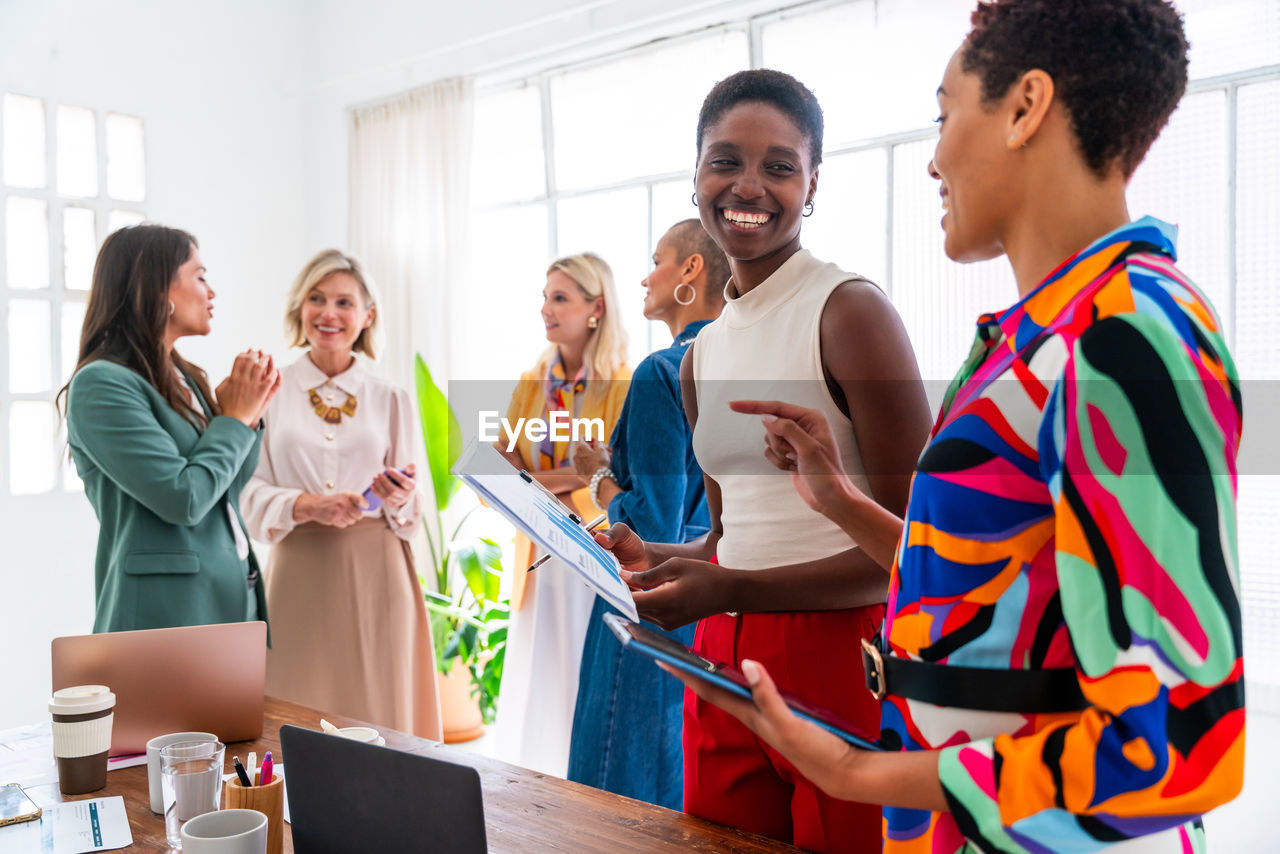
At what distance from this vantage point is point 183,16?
477 centimetres

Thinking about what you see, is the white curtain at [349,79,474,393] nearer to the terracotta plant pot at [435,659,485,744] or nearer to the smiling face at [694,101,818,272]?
the terracotta plant pot at [435,659,485,744]

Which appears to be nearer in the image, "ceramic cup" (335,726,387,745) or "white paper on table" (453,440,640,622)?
"white paper on table" (453,440,640,622)

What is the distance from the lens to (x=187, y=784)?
3.82 ft

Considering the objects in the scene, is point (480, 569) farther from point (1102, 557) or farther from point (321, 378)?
point (1102, 557)

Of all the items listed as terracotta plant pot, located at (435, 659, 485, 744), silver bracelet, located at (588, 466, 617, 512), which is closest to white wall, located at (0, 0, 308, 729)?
terracotta plant pot, located at (435, 659, 485, 744)

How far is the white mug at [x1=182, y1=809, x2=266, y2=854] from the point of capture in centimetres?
95

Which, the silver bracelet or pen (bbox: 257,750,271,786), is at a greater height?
the silver bracelet

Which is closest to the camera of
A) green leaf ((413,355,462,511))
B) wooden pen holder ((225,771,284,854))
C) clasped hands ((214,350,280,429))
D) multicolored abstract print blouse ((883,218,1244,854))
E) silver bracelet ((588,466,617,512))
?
multicolored abstract print blouse ((883,218,1244,854))

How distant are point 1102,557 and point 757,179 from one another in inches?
36.3

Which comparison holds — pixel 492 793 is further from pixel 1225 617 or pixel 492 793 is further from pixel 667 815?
pixel 1225 617

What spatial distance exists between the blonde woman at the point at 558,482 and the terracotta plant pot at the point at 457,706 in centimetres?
108

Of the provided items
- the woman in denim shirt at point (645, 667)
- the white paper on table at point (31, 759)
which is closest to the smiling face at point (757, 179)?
the woman in denim shirt at point (645, 667)

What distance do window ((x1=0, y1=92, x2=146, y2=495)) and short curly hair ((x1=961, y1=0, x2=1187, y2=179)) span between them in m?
4.48

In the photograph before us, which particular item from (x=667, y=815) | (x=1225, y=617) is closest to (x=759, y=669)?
(x=1225, y=617)
